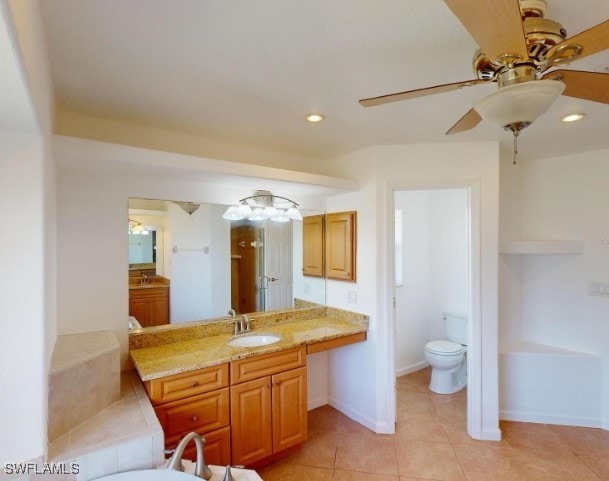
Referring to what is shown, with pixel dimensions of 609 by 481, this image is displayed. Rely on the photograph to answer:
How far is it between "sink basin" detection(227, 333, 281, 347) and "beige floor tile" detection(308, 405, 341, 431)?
0.94 metres

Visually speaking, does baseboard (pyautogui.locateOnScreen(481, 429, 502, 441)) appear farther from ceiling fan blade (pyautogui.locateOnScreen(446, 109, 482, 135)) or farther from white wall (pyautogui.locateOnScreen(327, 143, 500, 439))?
ceiling fan blade (pyautogui.locateOnScreen(446, 109, 482, 135))

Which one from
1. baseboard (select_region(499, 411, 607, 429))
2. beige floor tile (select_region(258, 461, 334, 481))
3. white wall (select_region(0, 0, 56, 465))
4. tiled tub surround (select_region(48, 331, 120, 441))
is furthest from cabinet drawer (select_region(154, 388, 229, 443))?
baseboard (select_region(499, 411, 607, 429))

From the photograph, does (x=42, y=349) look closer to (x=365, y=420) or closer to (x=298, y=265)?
(x=298, y=265)

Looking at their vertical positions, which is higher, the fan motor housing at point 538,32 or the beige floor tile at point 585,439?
the fan motor housing at point 538,32

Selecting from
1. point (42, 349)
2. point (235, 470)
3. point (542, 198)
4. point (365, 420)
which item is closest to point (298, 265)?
point (365, 420)

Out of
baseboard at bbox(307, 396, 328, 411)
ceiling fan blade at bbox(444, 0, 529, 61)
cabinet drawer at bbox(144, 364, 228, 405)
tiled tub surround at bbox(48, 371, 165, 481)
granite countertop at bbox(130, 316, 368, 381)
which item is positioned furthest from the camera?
baseboard at bbox(307, 396, 328, 411)

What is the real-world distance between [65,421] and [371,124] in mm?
2317

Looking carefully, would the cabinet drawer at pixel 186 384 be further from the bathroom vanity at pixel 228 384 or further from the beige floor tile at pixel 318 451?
the beige floor tile at pixel 318 451

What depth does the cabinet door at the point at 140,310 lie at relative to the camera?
7.48 feet

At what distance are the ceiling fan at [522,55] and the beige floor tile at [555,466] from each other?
2388 millimetres

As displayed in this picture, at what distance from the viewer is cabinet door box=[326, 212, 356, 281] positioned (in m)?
2.90

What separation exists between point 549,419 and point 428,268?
5.96ft

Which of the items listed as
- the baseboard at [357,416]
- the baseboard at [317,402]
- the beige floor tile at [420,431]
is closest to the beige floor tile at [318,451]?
the baseboard at [357,416]

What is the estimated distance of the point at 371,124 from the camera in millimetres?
2244
